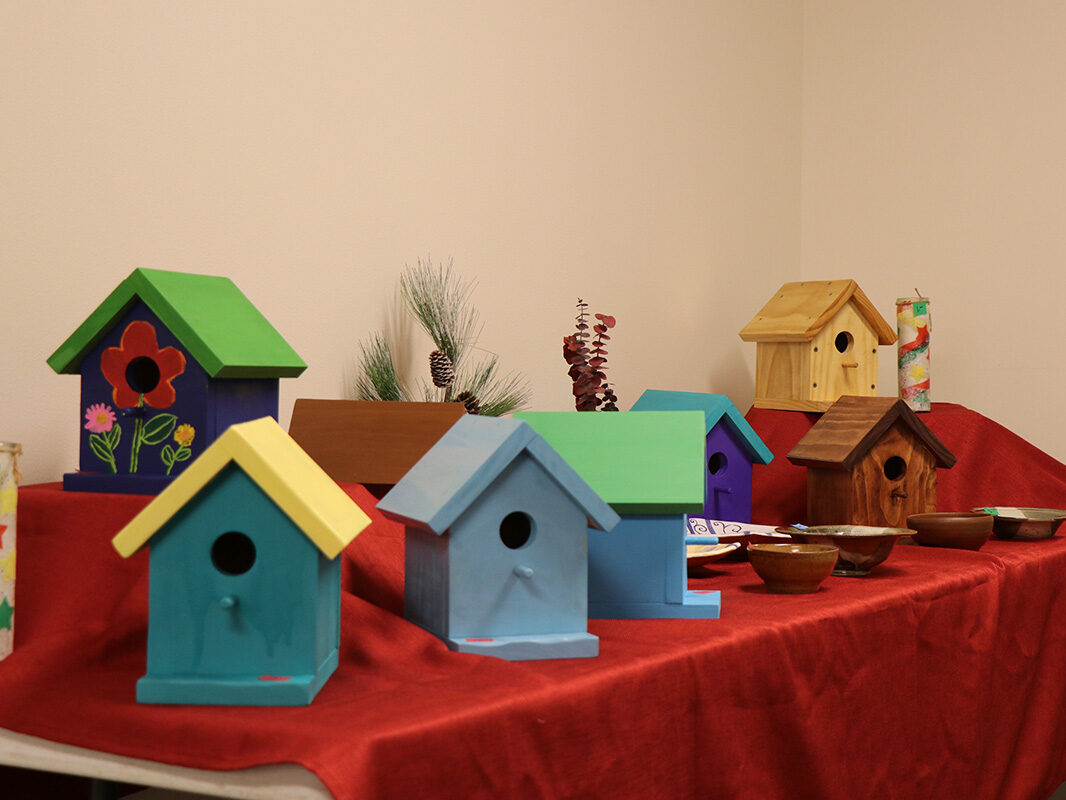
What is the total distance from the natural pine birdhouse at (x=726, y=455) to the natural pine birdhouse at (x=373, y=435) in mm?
472

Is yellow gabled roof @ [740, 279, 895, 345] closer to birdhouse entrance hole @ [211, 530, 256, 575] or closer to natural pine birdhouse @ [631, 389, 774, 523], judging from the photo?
natural pine birdhouse @ [631, 389, 774, 523]

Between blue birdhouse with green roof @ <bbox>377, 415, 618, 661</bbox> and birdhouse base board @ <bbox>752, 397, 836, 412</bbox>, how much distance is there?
1.27 m

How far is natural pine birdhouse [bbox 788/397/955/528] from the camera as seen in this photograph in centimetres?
181

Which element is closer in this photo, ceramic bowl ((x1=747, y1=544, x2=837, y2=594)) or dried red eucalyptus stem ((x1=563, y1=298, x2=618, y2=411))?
ceramic bowl ((x1=747, y1=544, x2=837, y2=594))

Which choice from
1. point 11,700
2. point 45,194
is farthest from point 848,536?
point 45,194

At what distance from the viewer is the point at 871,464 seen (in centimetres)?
183

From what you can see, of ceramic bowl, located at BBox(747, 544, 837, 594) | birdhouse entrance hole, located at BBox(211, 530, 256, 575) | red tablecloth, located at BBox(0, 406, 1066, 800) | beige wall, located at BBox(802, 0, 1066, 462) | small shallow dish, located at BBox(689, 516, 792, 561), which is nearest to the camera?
red tablecloth, located at BBox(0, 406, 1066, 800)

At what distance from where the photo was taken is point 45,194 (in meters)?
1.42

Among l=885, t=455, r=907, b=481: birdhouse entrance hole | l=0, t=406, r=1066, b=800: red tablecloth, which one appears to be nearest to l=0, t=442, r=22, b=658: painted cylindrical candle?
l=0, t=406, r=1066, b=800: red tablecloth

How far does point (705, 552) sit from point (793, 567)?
161 mm

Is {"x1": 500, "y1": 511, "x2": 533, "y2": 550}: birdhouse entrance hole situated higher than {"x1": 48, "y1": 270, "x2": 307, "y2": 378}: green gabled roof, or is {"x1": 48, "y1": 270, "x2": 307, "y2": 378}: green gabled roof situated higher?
{"x1": 48, "y1": 270, "x2": 307, "y2": 378}: green gabled roof

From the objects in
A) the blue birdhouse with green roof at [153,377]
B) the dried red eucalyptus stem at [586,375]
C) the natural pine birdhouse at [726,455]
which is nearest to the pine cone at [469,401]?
the dried red eucalyptus stem at [586,375]

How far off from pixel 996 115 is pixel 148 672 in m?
2.65

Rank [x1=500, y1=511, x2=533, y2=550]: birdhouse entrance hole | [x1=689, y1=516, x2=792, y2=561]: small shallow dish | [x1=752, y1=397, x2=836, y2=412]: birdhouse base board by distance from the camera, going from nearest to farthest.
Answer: [x1=500, y1=511, x2=533, y2=550]: birdhouse entrance hole, [x1=689, y1=516, x2=792, y2=561]: small shallow dish, [x1=752, y1=397, x2=836, y2=412]: birdhouse base board
